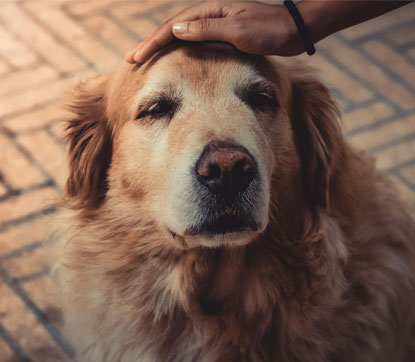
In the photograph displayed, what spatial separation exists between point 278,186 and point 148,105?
611mm

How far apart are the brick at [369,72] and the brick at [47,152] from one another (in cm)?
214

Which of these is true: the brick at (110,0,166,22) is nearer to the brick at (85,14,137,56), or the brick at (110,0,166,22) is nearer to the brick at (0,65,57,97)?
the brick at (85,14,137,56)

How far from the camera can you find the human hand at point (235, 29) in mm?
2383

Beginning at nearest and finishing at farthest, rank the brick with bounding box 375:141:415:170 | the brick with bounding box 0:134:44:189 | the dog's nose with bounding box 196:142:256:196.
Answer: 1. the dog's nose with bounding box 196:142:256:196
2. the brick with bounding box 0:134:44:189
3. the brick with bounding box 375:141:415:170

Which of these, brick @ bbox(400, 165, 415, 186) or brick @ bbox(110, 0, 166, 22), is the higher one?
brick @ bbox(110, 0, 166, 22)

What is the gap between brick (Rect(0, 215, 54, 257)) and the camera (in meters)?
3.62

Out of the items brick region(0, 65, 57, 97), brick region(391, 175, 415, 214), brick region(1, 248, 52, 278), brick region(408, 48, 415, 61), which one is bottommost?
brick region(391, 175, 415, 214)

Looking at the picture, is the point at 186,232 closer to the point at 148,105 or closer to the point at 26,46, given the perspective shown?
the point at 148,105

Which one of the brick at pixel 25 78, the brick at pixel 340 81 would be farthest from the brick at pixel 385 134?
the brick at pixel 25 78

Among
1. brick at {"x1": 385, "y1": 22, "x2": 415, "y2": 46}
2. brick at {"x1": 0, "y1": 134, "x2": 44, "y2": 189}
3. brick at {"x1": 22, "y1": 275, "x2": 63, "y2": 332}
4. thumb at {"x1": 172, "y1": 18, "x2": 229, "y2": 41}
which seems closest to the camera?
thumb at {"x1": 172, "y1": 18, "x2": 229, "y2": 41}

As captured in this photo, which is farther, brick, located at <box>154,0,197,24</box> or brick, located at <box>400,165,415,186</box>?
brick, located at <box>154,0,197,24</box>

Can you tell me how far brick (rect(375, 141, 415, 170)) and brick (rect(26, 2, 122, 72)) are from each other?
6.33 ft

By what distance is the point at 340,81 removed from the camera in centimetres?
453

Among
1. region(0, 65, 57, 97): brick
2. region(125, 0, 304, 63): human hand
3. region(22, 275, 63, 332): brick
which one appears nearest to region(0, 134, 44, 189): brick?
region(0, 65, 57, 97): brick
